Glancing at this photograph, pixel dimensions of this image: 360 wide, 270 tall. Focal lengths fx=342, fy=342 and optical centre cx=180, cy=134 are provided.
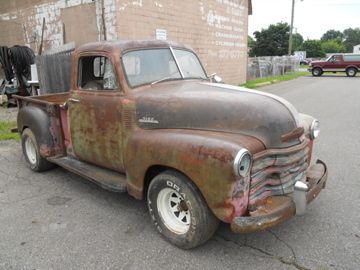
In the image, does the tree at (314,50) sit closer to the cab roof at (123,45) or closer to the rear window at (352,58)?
the rear window at (352,58)

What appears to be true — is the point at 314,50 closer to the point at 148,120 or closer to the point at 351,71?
the point at 351,71

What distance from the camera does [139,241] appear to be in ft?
11.5

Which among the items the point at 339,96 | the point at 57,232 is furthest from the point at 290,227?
the point at 339,96

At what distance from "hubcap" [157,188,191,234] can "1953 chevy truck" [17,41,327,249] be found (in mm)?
10

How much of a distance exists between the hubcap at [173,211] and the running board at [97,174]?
56 centimetres

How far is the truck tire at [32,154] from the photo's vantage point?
17.7 ft

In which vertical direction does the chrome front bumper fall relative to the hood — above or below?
below

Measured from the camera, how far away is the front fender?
9.30ft

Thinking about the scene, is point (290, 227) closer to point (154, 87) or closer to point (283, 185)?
point (283, 185)

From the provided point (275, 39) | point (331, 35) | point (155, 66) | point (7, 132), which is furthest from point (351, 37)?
point (155, 66)

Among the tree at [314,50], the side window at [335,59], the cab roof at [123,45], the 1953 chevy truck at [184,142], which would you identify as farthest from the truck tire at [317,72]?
the tree at [314,50]

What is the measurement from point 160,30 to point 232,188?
31.8 ft

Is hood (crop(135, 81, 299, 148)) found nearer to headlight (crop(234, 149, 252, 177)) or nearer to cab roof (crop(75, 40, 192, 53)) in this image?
headlight (crop(234, 149, 252, 177))

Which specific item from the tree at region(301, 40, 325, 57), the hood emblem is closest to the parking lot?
the hood emblem
